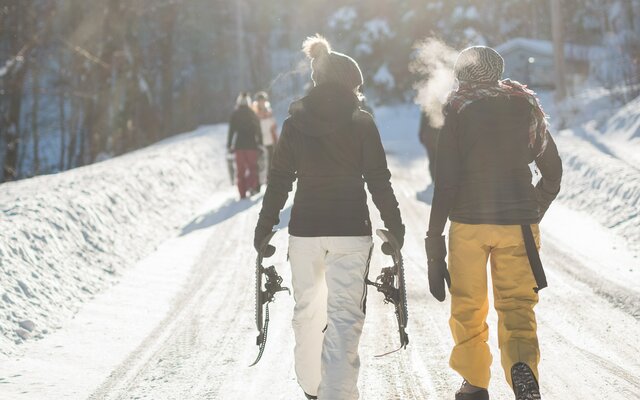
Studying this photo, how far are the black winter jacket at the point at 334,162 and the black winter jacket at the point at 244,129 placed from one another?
33.3ft

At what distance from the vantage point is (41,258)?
7977 millimetres

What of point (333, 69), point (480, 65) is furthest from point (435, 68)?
point (333, 69)

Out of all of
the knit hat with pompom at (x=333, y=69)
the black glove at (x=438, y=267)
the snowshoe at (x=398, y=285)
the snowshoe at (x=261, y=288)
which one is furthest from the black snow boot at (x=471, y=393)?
the knit hat with pompom at (x=333, y=69)

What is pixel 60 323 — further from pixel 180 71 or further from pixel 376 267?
pixel 180 71

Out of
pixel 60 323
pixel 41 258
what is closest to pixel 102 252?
pixel 41 258

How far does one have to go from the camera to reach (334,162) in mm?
4359

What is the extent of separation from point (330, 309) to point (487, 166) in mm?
1157

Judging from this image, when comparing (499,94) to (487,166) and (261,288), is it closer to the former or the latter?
(487,166)

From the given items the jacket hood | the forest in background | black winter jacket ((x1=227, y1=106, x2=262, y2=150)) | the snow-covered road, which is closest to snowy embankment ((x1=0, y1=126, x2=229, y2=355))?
the snow-covered road

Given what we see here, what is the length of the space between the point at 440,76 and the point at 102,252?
5.41 metres

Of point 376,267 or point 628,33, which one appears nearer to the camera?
point 376,267

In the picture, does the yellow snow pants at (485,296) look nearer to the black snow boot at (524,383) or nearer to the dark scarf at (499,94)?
the black snow boot at (524,383)

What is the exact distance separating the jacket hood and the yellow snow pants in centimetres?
88

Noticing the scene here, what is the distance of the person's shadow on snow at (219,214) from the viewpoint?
12666 millimetres
